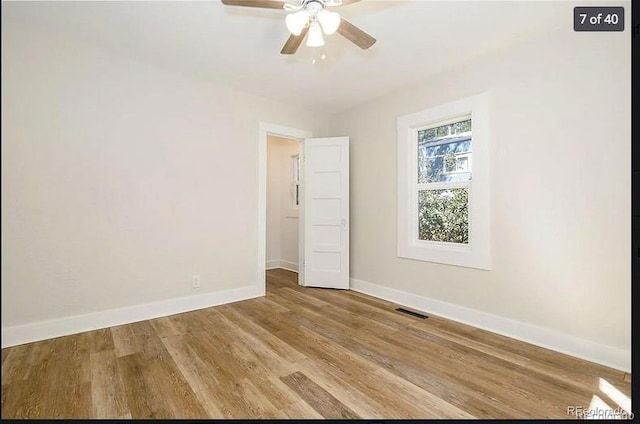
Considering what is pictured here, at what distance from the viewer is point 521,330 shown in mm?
2541

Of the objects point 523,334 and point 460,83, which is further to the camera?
point 460,83

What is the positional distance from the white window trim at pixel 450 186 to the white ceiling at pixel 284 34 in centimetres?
43

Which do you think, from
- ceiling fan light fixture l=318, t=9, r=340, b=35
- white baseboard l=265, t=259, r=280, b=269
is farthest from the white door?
ceiling fan light fixture l=318, t=9, r=340, b=35

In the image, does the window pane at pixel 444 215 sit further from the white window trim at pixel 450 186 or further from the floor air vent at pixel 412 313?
the floor air vent at pixel 412 313

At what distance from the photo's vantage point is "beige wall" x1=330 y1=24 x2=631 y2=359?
2111 millimetres

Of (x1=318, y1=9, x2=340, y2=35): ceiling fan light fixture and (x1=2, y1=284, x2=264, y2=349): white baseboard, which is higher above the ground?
(x1=318, y1=9, x2=340, y2=35): ceiling fan light fixture

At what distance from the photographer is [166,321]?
9.57 feet

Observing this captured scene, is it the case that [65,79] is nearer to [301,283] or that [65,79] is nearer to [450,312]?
[301,283]

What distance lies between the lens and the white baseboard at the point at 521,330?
2106 millimetres

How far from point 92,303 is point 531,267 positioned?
3.70 m

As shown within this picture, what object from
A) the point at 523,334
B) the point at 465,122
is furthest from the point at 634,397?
the point at 465,122

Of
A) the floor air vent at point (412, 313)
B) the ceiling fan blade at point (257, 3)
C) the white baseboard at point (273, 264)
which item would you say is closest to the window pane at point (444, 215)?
the floor air vent at point (412, 313)
